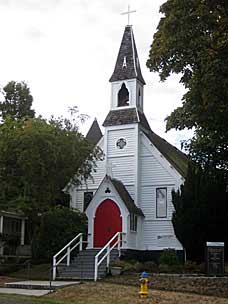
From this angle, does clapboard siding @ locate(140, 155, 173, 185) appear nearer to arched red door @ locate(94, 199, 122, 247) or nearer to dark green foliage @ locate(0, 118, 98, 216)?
arched red door @ locate(94, 199, 122, 247)

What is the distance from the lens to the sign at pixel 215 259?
23.7 m

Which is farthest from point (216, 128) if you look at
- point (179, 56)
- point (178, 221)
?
point (178, 221)

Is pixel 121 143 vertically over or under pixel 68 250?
over

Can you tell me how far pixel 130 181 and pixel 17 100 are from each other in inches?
708

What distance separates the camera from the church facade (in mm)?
30234

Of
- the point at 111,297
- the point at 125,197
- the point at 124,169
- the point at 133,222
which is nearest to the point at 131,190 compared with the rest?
the point at 125,197

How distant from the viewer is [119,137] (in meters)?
32.4

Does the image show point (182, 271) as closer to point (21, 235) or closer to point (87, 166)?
point (87, 166)

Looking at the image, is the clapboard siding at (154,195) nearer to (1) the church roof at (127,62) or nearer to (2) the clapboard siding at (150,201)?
(2) the clapboard siding at (150,201)

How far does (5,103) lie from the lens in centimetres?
4538

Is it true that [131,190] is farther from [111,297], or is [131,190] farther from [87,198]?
[111,297]

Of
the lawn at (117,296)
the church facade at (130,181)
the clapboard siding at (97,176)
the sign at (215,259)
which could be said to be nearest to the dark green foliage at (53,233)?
the church facade at (130,181)

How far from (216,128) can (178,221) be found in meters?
8.99

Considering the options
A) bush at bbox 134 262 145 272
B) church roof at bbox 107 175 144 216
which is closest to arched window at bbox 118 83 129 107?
church roof at bbox 107 175 144 216
